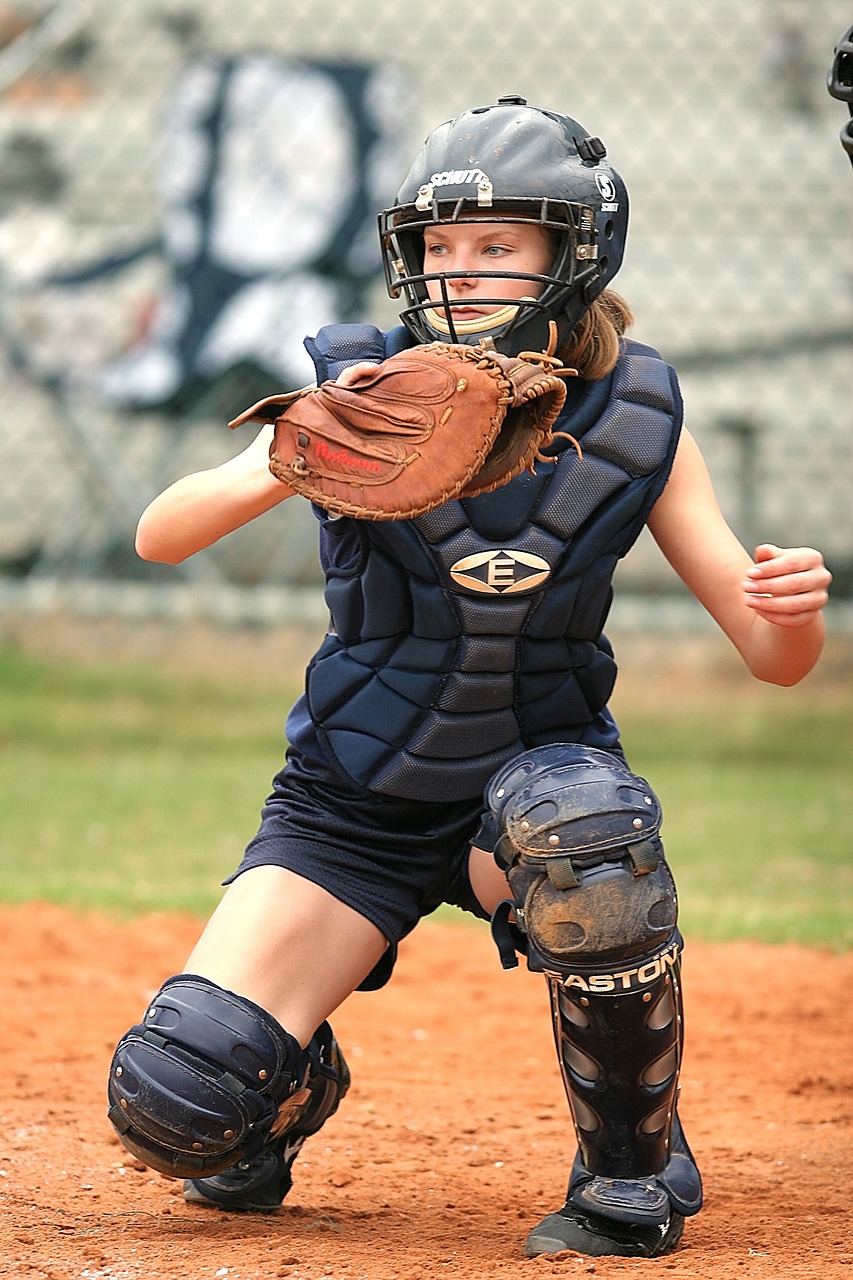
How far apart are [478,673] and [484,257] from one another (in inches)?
23.5

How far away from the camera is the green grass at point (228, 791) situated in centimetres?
507

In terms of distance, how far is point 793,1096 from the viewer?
328 centimetres

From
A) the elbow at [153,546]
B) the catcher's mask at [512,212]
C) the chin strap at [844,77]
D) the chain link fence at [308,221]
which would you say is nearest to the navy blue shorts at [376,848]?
the elbow at [153,546]

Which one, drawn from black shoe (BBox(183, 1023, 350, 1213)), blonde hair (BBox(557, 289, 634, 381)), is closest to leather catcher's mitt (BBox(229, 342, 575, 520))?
blonde hair (BBox(557, 289, 634, 381))

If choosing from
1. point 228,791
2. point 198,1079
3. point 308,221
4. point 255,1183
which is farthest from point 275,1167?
point 308,221

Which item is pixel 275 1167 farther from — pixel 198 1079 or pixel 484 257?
pixel 484 257

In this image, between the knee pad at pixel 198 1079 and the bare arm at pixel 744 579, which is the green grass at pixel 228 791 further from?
the knee pad at pixel 198 1079

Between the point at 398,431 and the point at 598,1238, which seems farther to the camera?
the point at 598,1238

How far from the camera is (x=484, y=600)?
2.39 m

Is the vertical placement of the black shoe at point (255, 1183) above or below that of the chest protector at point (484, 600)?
below

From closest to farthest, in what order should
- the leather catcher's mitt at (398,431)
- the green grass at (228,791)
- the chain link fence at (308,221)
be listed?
the leather catcher's mitt at (398,431), the green grass at (228,791), the chain link fence at (308,221)

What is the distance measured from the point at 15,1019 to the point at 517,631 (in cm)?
182

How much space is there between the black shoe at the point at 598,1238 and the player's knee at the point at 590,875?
337mm

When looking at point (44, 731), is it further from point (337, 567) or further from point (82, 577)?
point (337, 567)
